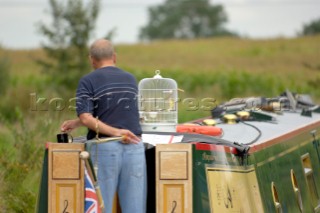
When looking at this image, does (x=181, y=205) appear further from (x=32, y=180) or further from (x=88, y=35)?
(x=88, y=35)

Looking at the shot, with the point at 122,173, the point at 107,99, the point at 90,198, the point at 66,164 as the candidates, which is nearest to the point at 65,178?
the point at 66,164

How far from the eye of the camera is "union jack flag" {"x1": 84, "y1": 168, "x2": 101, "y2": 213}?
711 cm

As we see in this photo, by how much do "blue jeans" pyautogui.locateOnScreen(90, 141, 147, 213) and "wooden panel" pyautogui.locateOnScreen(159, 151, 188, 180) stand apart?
212 millimetres

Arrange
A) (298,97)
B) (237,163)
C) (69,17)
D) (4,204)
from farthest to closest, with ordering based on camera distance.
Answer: (69,17) → (298,97) → (4,204) → (237,163)

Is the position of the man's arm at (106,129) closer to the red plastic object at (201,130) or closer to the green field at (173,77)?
the red plastic object at (201,130)

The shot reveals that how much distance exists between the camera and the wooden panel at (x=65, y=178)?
7.28m

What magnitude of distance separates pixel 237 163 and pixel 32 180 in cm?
396

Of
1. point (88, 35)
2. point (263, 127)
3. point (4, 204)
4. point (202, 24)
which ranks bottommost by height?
point (4, 204)

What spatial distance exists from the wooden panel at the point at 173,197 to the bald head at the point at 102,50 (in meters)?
1.21

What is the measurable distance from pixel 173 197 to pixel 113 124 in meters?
0.79

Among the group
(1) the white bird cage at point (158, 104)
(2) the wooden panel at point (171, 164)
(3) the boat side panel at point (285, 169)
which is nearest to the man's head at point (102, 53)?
(2) the wooden panel at point (171, 164)

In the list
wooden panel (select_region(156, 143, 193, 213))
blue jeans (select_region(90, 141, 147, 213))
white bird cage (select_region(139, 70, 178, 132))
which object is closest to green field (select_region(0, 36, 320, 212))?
white bird cage (select_region(139, 70, 178, 132))

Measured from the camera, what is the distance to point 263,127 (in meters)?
10.4

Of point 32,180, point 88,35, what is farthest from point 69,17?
point 32,180
